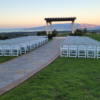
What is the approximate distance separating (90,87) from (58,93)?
3.12ft

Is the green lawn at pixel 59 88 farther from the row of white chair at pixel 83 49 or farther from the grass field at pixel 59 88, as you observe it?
the row of white chair at pixel 83 49

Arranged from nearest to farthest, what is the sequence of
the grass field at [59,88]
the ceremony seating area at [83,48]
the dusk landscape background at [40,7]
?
the grass field at [59,88], the ceremony seating area at [83,48], the dusk landscape background at [40,7]

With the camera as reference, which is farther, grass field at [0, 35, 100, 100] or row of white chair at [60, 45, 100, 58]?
row of white chair at [60, 45, 100, 58]

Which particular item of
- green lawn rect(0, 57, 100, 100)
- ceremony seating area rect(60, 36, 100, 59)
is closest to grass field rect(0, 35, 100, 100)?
green lawn rect(0, 57, 100, 100)

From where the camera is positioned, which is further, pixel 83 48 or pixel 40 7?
pixel 40 7

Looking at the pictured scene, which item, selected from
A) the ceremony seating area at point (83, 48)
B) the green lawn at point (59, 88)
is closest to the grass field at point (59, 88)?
the green lawn at point (59, 88)

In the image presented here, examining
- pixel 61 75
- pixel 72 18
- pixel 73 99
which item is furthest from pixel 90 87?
pixel 72 18

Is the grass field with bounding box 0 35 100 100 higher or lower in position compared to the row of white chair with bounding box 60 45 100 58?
lower

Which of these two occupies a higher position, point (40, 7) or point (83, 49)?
point (40, 7)

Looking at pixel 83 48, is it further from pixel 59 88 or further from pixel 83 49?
pixel 59 88

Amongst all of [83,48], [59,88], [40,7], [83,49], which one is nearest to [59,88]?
[59,88]

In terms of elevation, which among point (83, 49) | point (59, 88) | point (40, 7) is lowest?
point (59, 88)

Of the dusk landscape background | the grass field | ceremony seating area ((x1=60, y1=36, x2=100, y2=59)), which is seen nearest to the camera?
the grass field

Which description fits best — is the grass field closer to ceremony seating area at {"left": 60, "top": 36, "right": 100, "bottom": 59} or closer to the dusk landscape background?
ceremony seating area at {"left": 60, "top": 36, "right": 100, "bottom": 59}
